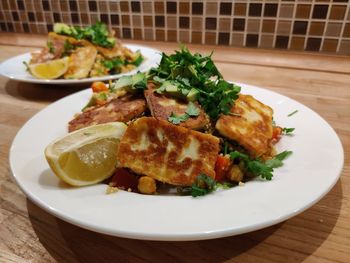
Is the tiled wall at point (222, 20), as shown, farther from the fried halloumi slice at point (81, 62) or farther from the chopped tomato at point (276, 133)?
the chopped tomato at point (276, 133)

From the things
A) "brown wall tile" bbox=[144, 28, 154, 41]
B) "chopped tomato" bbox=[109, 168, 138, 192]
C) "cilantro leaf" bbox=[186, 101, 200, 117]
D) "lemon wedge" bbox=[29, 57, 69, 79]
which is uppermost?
"cilantro leaf" bbox=[186, 101, 200, 117]

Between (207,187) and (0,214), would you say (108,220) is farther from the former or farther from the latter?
(0,214)

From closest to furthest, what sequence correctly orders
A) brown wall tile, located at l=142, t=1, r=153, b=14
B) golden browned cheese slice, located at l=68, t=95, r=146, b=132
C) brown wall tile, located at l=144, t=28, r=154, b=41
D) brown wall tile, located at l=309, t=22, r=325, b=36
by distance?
golden browned cheese slice, located at l=68, t=95, r=146, b=132 → brown wall tile, located at l=309, t=22, r=325, b=36 → brown wall tile, located at l=142, t=1, r=153, b=14 → brown wall tile, located at l=144, t=28, r=154, b=41

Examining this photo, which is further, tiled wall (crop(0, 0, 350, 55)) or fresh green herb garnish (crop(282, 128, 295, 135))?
tiled wall (crop(0, 0, 350, 55))

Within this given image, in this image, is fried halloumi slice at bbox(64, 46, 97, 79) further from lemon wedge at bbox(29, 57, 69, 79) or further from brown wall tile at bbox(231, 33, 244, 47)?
brown wall tile at bbox(231, 33, 244, 47)

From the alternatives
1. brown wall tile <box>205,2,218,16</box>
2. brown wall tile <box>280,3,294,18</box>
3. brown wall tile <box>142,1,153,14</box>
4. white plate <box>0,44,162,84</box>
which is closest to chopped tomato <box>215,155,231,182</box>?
white plate <box>0,44,162,84</box>

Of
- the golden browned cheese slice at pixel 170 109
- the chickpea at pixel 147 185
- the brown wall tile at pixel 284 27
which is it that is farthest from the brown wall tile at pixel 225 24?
the chickpea at pixel 147 185

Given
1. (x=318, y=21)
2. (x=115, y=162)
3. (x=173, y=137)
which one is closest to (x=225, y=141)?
(x=173, y=137)

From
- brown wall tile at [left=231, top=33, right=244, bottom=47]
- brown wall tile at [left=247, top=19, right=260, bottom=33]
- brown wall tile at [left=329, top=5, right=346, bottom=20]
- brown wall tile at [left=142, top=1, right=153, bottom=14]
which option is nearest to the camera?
brown wall tile at [left=329, top=5, right=346, bottom=20]
